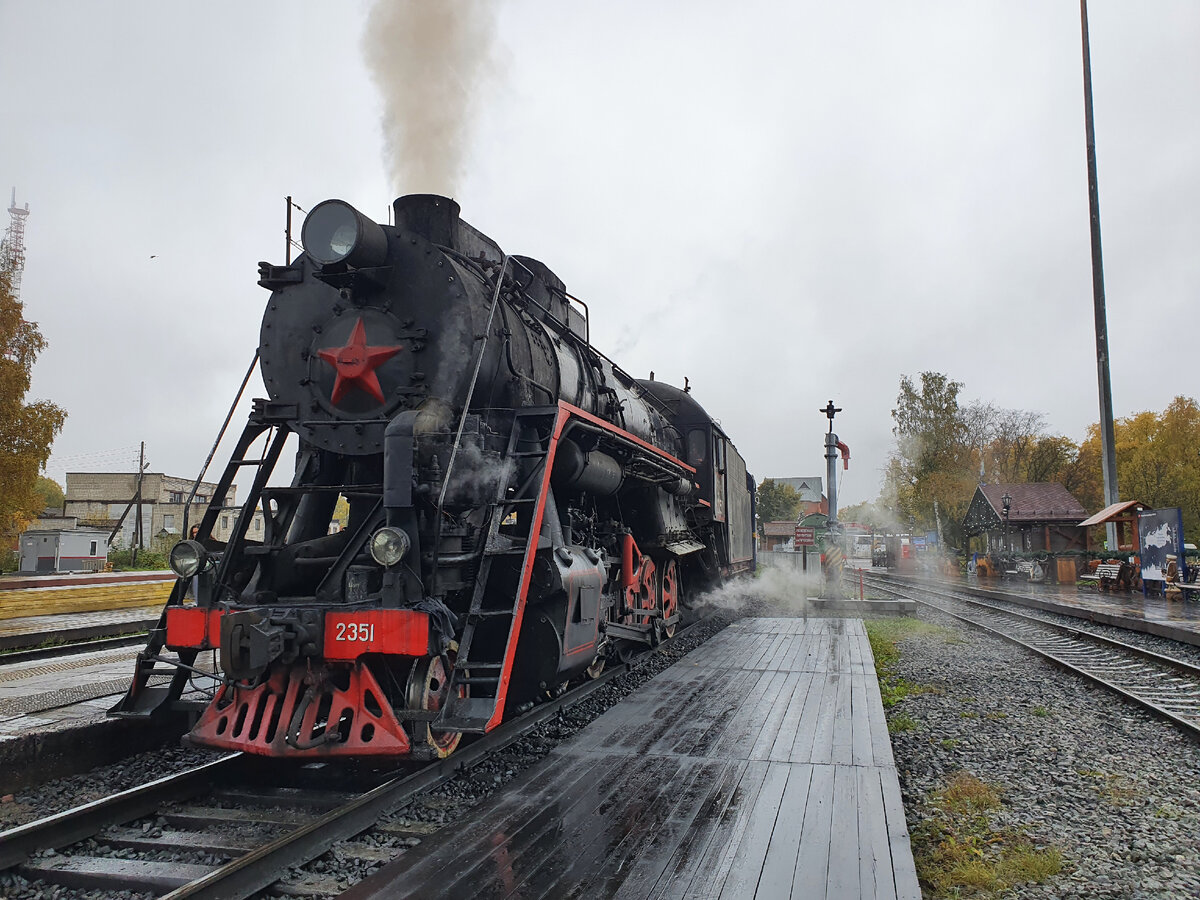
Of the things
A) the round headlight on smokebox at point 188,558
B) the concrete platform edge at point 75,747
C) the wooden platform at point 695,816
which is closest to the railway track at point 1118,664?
the wooden platform at point 695,816

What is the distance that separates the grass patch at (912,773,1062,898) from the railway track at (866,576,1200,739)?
3.03m

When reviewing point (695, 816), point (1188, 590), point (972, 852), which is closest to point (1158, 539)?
point (1188, 590)

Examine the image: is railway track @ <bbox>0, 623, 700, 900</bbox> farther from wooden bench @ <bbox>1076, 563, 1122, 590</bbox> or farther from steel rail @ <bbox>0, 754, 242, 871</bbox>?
wooden bench @ <bbox>1076, 563, 1122, 590</bbox>

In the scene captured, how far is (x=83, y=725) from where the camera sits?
16.0ft

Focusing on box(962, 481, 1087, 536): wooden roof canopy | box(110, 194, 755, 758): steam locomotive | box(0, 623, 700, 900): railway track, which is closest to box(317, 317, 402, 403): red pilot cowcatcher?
box(110, 194, 755, 758): steam locomotive

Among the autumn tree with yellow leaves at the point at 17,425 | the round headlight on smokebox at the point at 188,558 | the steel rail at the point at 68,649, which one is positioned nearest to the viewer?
the round headlight on smokebox at the point at 188,558

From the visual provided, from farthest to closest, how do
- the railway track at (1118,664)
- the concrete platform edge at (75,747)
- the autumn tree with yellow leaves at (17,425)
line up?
the autumn tree with yellow leaves at (17,425) → the railway track at (1118,664) → the concrete platform edge at (75,747)

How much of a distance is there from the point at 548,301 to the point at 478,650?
3.32 m

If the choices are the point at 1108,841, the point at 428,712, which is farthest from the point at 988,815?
the point at 428,712

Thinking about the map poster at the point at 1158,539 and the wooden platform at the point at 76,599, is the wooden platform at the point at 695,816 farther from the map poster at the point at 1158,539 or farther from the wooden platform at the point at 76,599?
the map poster at the point at 1158,539

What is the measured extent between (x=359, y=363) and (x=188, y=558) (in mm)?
1554

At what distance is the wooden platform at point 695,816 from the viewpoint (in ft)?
9.97

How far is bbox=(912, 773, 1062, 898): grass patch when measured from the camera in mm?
3396

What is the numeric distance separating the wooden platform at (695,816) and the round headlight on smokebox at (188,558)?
89.4 inches
